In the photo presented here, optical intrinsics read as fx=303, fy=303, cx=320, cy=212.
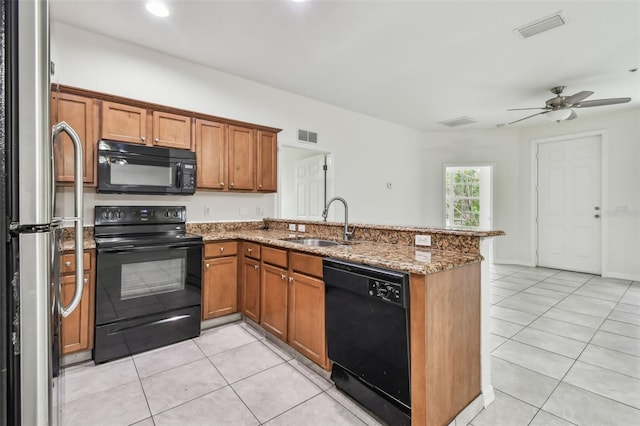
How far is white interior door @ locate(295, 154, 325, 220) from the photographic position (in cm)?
491

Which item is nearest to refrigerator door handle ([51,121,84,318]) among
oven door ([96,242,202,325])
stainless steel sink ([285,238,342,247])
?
oven door ([96,242,202,325])

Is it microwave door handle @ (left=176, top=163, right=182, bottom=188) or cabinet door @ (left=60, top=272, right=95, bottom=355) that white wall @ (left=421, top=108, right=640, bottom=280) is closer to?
microwave door handle @ (left=176, top=163, right=182, bottom=188)

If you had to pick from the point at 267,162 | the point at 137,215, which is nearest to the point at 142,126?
the point at 137,215

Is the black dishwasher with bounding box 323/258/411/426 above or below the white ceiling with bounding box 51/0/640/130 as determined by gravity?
below

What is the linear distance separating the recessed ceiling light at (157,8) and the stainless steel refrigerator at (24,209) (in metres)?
2.34

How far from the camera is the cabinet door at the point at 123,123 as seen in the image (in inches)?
104

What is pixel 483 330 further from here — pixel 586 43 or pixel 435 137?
pixel 435 137

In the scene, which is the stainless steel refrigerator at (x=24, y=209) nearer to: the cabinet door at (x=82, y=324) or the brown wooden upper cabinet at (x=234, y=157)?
the cabinet door at (x=82, y=324)

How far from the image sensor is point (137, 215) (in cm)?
294

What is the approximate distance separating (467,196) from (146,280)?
6131 millimetres

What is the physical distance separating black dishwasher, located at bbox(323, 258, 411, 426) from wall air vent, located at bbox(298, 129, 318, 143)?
112 inches

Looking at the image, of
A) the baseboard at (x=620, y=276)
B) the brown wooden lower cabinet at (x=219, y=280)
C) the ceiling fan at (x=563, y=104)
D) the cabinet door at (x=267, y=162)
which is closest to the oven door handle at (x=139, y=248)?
the brown wooden lower cabinet at (x=219, y=280)

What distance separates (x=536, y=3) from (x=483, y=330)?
101 inches

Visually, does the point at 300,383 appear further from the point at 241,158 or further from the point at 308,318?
the point at 241,158
